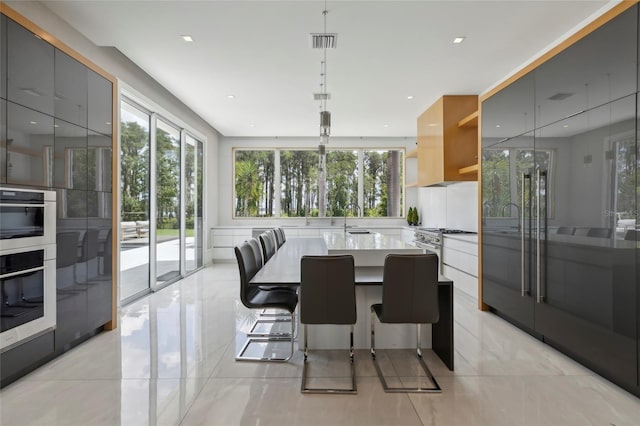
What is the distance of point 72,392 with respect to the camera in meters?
2.24

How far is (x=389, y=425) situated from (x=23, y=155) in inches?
118

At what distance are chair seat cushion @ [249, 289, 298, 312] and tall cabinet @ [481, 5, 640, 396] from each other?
221cm

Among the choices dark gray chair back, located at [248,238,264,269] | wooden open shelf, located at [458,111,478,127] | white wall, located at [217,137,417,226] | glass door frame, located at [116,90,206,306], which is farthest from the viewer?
white wall, located at [217,137,417,226]

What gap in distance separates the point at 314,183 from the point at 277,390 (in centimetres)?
605

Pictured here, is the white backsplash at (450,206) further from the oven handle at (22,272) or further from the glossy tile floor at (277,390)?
the oven handle at (22,272)

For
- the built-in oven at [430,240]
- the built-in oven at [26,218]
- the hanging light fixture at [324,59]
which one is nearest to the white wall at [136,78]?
the built-in oven at [26,218]

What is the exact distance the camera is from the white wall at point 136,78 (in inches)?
110

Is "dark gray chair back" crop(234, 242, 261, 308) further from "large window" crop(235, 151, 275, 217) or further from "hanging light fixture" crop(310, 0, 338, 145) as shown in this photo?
"large window" crop(235, 151, 275, 217)

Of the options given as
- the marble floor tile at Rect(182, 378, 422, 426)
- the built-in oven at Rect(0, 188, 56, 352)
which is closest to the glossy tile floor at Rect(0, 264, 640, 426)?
the marble floor tile at Rect(182, 378, 422, 426)

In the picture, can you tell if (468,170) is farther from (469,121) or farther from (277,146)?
(277,146)

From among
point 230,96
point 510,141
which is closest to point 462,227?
point 510,141

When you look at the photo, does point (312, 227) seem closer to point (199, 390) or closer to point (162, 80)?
point (162, 80)

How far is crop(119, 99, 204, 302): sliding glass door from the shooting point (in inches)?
169

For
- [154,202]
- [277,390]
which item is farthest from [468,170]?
[154,202]
